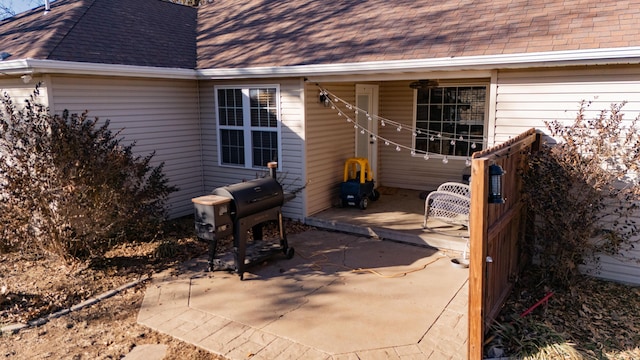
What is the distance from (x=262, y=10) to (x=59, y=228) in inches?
261

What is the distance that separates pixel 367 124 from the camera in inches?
374

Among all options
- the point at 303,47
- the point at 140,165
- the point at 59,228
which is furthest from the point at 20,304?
the point at 303,47

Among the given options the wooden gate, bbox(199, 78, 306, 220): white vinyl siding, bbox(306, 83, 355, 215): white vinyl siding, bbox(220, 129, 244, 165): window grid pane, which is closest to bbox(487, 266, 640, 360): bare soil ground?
the wooden gate

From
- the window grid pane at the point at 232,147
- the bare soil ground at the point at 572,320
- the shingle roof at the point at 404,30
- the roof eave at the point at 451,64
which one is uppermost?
the shingle roof at the point at 404,30

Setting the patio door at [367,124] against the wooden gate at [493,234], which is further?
the patio door at [367,124]

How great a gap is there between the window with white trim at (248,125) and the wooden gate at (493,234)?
4.08 meters

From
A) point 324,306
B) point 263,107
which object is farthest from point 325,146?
point 324,306

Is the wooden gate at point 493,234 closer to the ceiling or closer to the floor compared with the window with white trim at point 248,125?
closer to the floor

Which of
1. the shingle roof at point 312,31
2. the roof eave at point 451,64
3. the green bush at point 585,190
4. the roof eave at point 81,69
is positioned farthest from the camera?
the roof eave at point 81,69

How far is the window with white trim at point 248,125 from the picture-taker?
313 inches

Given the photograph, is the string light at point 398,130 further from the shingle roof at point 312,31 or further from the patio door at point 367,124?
the shingle roof at point 312,31

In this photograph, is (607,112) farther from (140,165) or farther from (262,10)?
(262,10)

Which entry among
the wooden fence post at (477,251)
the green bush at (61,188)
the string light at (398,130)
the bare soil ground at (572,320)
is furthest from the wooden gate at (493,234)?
the green bush at (61,188)

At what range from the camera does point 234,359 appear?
3.86 m
